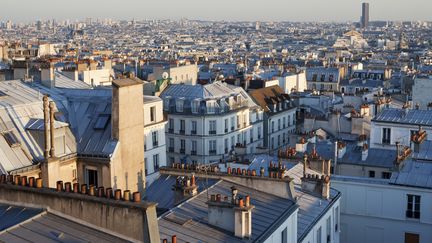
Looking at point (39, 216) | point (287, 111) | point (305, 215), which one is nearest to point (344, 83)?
point (287, 111)

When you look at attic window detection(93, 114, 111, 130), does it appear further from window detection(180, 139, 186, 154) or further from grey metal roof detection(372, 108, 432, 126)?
window detection(180, 139, 186, 154)

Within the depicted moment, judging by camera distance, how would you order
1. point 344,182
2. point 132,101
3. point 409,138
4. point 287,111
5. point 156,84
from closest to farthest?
point 132,101 → point 344,182 → point 409,138 → point 156,84 → point 287,111

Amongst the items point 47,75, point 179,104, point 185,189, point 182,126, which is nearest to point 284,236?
point 185,189

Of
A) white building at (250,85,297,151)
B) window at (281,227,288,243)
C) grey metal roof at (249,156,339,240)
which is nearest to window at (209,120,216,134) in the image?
white building at (250,85,297,151)

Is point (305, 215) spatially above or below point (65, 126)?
below

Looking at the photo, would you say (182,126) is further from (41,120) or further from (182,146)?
(41,120)

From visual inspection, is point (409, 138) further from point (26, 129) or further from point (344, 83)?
point (344, 83)

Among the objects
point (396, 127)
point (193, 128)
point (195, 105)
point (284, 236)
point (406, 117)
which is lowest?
point (193, 128)
